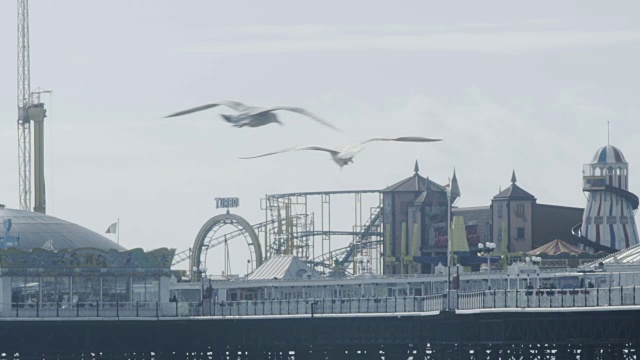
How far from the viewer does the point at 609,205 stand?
635 feet

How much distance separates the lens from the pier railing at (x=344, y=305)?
107312 millimetres

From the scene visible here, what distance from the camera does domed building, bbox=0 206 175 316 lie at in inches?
5753

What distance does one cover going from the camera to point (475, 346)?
390ft

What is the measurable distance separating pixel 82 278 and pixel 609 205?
63.3 m

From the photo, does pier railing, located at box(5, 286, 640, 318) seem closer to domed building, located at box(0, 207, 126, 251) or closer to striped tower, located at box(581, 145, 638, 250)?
domed building, located at box(0, 207, 126, 251)

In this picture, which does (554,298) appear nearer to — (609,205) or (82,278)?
(82,278)

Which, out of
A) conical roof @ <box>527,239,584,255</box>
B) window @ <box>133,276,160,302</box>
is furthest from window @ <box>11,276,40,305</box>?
conical roof @ <box>527,239,584,255</box>

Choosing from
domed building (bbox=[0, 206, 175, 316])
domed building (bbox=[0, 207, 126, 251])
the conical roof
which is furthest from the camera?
the conical roof

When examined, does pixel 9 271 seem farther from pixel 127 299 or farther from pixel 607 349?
pixel 607 349

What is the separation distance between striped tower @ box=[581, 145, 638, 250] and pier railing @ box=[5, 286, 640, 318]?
6045 centimetres

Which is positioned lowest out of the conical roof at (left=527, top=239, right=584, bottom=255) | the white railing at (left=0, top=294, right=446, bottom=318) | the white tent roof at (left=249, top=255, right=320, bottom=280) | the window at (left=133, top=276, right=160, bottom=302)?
the white railing at (left=0, top=294, right=446, bottom=318)

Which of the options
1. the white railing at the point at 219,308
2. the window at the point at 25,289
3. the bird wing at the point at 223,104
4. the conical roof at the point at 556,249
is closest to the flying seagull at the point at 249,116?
the bird wing at the point at 223,104

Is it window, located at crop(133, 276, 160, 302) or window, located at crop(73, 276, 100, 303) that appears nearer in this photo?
window, located at crop(73, 276, 100, 303)

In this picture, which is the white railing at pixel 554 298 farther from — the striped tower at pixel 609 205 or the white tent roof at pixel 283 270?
the striped tower at pixel 609 205
